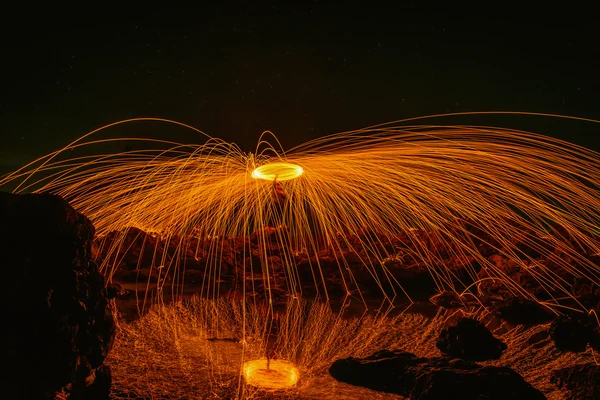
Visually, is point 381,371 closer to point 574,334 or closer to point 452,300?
point 574,334

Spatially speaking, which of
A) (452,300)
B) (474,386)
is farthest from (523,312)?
(474,386)

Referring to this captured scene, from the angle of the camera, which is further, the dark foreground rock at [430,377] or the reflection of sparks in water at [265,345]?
the reflection of sparks in water at [265,345]

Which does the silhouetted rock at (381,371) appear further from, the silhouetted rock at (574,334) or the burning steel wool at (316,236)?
the silhouetted rock at (574,334)

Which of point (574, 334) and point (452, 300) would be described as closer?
point (574, 334)

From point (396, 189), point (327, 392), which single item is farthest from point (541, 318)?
point (327, 392)

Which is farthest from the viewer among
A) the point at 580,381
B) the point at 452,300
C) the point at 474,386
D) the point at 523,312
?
the point at 452,300

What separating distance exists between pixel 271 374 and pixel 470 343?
274cm

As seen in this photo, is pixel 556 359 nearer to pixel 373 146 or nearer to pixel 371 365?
pixel 371 365

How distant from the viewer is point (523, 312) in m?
8.59

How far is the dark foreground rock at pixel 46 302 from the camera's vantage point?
11.4 feet

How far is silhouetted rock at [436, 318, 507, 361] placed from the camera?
5.91 metres

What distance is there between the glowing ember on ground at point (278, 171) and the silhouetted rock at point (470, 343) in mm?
5105

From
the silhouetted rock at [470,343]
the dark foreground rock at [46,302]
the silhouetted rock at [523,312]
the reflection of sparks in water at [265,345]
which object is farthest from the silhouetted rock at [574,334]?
the dark foreground rock at [46,302]

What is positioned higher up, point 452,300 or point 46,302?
point 46,302
